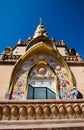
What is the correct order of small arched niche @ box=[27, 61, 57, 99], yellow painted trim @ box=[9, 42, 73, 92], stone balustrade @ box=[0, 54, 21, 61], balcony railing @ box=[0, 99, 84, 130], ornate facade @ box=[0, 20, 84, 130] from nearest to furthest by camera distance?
balcony railing @ box=[0, 99, 84, 130]
ornate facade @ box=[0, 20, 84, 130]
small arched niche @ box=[27, 61, 57, 99]
yellow painted trim @ box=[9, 42, 73, 92]
stone balustrade @ box=[0, 54, 21, 61]

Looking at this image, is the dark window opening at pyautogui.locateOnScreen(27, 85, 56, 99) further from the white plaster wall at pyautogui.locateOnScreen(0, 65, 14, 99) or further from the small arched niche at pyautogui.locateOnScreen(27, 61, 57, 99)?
the white plaster wall at pyautogui.locateOnScreen(0, 65, 14, 99)

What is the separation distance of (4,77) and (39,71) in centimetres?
180

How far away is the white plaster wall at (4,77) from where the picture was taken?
7.92 metres

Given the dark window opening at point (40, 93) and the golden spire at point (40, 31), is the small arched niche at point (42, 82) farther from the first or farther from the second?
the golden spire at point (40, 31)

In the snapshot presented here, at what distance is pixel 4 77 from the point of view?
8.52 m

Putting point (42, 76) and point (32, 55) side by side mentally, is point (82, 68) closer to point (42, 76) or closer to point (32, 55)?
point (42, 76)

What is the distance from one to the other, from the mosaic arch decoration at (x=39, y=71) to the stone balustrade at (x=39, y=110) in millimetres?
1867

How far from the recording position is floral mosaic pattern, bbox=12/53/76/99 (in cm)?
792

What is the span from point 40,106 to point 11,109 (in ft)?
3.07

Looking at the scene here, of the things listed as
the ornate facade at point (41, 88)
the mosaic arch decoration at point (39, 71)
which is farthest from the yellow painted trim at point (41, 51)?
the mosaic arch decoration at point (39, 71)

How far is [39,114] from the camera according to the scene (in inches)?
218

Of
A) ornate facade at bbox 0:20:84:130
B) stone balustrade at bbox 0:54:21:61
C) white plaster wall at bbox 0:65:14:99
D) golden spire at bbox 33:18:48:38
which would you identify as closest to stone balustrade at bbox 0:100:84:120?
ornate facade at bbox 0:20:84:130

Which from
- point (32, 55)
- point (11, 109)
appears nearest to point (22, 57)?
point (32, 55)

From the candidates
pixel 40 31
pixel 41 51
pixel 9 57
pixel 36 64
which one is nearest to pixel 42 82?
pixel 36 64
